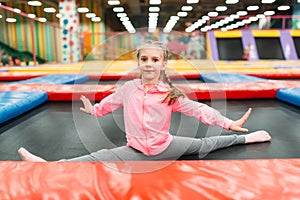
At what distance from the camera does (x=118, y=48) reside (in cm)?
93

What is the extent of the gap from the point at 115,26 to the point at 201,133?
1599 cm

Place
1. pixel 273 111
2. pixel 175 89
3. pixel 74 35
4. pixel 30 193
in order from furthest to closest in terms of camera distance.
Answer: pixel 74 35 → pixel 273 111 → pixel 175 89 → pixel 30 193

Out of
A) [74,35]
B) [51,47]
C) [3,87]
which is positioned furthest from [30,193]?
[51,47]

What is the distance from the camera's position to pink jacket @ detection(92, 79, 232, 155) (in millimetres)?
816

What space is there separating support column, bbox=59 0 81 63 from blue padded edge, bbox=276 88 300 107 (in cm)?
604

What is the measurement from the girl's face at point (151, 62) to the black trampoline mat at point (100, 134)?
1.05 feet

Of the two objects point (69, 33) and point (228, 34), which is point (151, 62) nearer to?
point (228, 34)

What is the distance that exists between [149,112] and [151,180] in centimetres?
19

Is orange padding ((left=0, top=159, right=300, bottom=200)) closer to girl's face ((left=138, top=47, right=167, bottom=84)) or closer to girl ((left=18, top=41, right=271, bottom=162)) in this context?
girl ((left=18, top=41, right=271, bottom=162))

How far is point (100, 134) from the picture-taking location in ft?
4.16

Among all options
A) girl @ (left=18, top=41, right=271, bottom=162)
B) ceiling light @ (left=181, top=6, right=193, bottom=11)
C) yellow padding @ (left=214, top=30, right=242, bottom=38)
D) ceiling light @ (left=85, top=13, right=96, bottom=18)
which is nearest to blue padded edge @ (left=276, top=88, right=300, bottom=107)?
girl @ (left=18, top=41, right=271, bottom=162)

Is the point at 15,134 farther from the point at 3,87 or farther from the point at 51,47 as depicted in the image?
the point at 51,47

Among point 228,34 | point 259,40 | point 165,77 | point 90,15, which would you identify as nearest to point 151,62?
point 165,77

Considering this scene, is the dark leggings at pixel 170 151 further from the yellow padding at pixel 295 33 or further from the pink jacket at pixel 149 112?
the yellow padding at pixel 295 33
